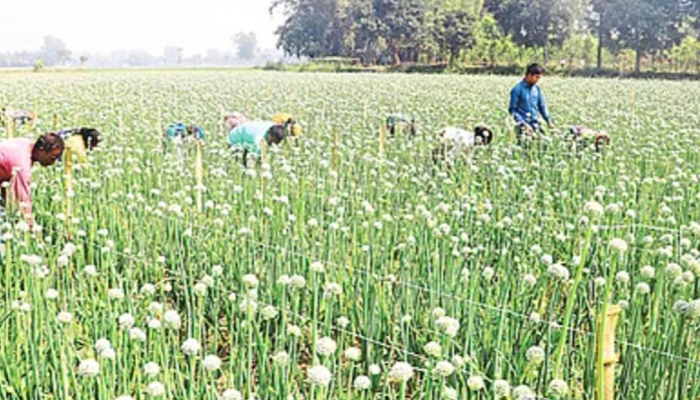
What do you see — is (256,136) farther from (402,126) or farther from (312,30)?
(312,30)

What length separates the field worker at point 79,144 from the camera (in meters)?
6.58

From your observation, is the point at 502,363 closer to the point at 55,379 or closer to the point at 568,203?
the point at 55,379

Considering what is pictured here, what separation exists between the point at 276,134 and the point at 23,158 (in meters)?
2.72

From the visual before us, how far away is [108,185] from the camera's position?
691cm

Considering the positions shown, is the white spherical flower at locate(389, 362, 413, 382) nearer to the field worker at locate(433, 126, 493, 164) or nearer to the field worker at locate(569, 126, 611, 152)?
the field worker at locate(433, 126, 493, 164)

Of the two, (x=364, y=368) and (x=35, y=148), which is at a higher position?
(x=35, y=148)

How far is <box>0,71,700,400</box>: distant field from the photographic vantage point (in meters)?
3.32

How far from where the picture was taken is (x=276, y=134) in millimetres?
8008

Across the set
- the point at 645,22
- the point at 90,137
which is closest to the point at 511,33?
the point at 645,22

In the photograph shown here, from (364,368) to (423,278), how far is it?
82cm

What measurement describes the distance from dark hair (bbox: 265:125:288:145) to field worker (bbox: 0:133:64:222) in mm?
2441

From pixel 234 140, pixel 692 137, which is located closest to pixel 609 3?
pixel 692 137

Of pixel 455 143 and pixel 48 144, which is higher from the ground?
pixel 48 144

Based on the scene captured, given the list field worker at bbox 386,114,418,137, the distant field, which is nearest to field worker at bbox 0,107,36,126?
the distant field
